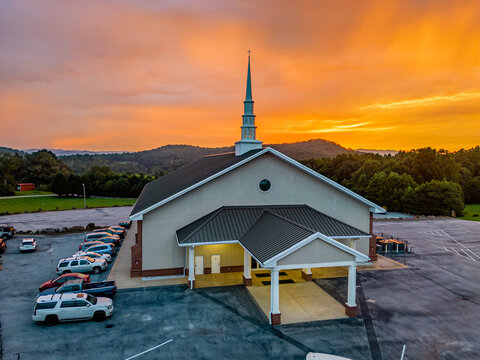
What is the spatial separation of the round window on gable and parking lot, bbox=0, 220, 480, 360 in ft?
26.2

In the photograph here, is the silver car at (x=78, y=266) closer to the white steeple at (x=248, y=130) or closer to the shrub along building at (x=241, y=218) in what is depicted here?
the shrub along building at (x=241, y=218)

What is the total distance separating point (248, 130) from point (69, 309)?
21.6m

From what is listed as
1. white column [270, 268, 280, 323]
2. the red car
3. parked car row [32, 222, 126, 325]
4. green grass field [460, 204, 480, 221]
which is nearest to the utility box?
parked car row [32, 222, 126, 325]

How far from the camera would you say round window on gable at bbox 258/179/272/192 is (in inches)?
1062

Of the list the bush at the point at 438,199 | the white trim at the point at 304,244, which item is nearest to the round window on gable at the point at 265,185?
the white trim at the point at 304,244

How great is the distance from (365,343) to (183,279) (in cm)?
1321

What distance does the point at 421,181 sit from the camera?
93.2 m

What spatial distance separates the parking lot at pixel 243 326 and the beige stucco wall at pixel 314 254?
337 centimetres

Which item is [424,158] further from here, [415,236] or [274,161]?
[274,161]

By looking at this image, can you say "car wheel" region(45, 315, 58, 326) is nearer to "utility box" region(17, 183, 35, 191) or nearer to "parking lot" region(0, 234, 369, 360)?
"parking lot" region(0, 234, 369, 360)

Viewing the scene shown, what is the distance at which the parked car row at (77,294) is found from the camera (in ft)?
58.2

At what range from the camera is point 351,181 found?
109 m

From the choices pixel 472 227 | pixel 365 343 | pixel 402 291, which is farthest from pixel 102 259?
pixel 472 227

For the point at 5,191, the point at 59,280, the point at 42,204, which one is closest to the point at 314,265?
the point at 59,280
